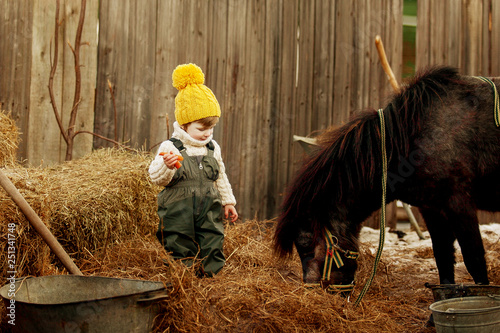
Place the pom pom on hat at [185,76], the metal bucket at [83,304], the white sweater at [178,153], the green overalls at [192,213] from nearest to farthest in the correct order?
1. the metal bucket at [83,304]
2. the white sweater at [178,153]
3. the green overalls at [192,213]
4. the pom pom on hat at [185,76]

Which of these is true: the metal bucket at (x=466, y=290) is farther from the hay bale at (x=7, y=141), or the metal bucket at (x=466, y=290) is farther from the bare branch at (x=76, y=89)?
the bare branch at (x=76, y=89)

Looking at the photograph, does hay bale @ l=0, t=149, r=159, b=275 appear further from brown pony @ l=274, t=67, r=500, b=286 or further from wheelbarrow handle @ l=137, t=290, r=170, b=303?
brown pony @ l=274, t=67, r=500, b=286

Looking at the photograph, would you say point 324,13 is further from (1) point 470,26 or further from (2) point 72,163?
(2) point 72,163

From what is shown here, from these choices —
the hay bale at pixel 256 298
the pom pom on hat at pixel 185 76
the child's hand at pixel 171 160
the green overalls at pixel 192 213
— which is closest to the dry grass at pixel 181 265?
the hay bale at pixel 256 298

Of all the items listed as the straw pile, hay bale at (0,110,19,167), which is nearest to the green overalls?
the straw pile

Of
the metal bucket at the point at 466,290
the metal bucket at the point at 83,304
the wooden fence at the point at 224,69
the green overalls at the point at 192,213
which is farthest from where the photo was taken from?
the wooden fence at the point at 224,69

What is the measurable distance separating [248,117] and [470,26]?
2.83 meters

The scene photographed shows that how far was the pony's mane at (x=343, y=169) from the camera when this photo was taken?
101 inches

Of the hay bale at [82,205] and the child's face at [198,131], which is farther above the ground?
the child's face at [198,131]

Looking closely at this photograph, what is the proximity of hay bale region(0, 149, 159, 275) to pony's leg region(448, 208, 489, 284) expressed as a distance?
2.17 meters

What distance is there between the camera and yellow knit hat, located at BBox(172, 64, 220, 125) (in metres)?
2.88

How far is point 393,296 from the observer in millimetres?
3141

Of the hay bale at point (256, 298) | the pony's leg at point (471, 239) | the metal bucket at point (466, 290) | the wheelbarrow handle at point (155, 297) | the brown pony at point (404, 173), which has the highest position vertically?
the brown pony at point (404, 173)

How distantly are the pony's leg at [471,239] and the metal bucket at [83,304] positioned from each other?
1.54 meters
